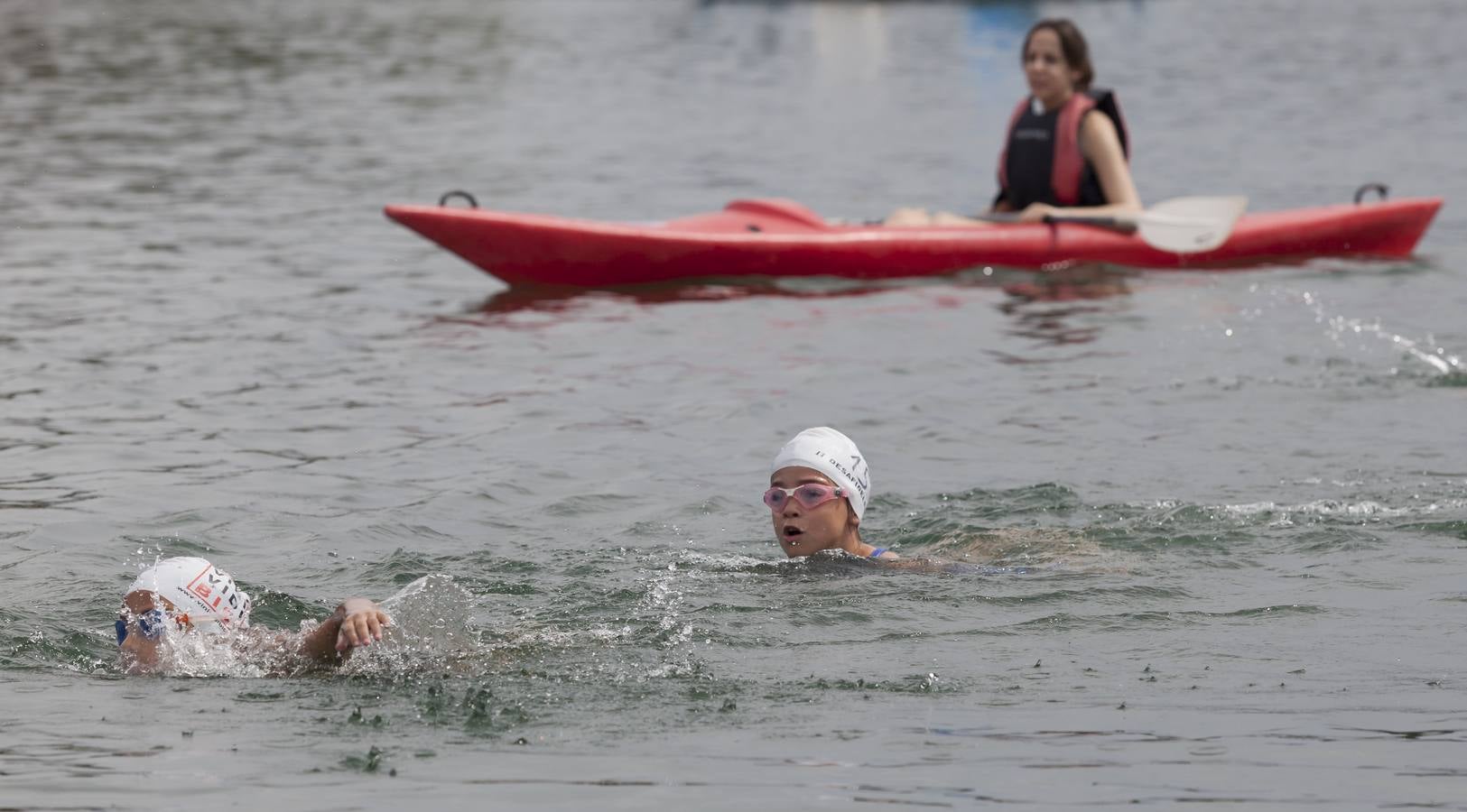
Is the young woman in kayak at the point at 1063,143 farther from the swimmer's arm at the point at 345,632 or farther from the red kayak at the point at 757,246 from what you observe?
the swimmer's arm at the point at 345,632

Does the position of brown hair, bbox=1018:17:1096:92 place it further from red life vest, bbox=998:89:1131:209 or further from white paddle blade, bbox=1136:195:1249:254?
white paddle blade, bbox=1136:195:1249:254

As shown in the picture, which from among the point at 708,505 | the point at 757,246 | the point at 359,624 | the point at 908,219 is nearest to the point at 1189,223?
the point at 908,219

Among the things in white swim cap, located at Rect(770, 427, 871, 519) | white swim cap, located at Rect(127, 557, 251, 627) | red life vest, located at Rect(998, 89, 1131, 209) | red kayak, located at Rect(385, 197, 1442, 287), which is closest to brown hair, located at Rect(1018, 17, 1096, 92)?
red life vest, located at Rect(998, 89, 1131, 209)

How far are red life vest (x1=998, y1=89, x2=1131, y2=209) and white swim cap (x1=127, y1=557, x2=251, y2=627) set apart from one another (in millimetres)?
8450

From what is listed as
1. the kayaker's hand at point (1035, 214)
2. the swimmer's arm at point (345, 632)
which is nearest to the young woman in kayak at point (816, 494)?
the swimmer's arm at point (345, 632)

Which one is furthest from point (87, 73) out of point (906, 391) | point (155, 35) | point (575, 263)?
point (906, 391)

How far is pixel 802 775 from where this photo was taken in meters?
5.11

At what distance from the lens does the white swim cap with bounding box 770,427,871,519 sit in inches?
282

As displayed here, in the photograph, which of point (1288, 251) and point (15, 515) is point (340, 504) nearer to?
point (15, 515)

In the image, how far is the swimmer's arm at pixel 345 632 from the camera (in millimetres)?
5598

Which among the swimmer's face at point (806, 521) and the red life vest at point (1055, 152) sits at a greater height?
the red life vest at point (1055, 152)

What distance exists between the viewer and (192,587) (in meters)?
6.11

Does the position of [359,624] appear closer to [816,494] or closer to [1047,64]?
[816,494]

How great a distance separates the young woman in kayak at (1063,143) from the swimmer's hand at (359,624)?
8638mm
